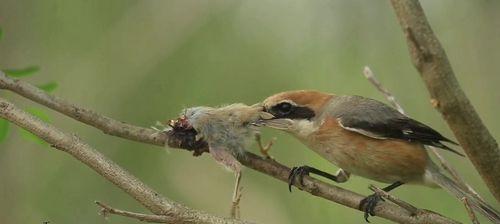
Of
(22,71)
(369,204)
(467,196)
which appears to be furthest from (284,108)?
(22,71)

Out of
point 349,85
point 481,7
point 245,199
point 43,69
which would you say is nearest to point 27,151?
point 43,69

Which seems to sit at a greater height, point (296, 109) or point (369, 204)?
point (296, 109)

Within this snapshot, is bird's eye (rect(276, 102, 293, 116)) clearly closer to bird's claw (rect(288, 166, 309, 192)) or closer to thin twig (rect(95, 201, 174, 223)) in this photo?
bird's claw (rect(288, 166, 309, 192))

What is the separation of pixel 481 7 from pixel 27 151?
3.87m

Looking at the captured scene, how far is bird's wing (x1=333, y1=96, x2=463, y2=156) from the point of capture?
117 inches

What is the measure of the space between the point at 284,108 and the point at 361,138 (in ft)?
1.21

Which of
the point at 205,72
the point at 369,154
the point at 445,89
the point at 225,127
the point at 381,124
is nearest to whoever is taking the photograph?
the point at 445,89

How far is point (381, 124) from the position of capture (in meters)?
3.12

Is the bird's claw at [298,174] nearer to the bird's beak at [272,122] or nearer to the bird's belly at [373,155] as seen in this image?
the bird's beak at [272,122]

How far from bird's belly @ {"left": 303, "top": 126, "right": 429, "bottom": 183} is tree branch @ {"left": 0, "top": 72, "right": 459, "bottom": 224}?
1.63ft

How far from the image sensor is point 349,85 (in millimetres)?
6383

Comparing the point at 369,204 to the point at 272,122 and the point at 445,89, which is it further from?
the point at 445,89

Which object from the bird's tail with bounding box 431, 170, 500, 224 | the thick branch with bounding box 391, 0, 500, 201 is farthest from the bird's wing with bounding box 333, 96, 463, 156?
the thick branch with bounding box 391, 0, 500, 201

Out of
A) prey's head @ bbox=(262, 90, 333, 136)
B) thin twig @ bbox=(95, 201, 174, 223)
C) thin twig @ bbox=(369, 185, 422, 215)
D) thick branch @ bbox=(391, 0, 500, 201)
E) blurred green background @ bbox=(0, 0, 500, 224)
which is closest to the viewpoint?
thick branch @ bbox=(391, 0, 500, 201)
